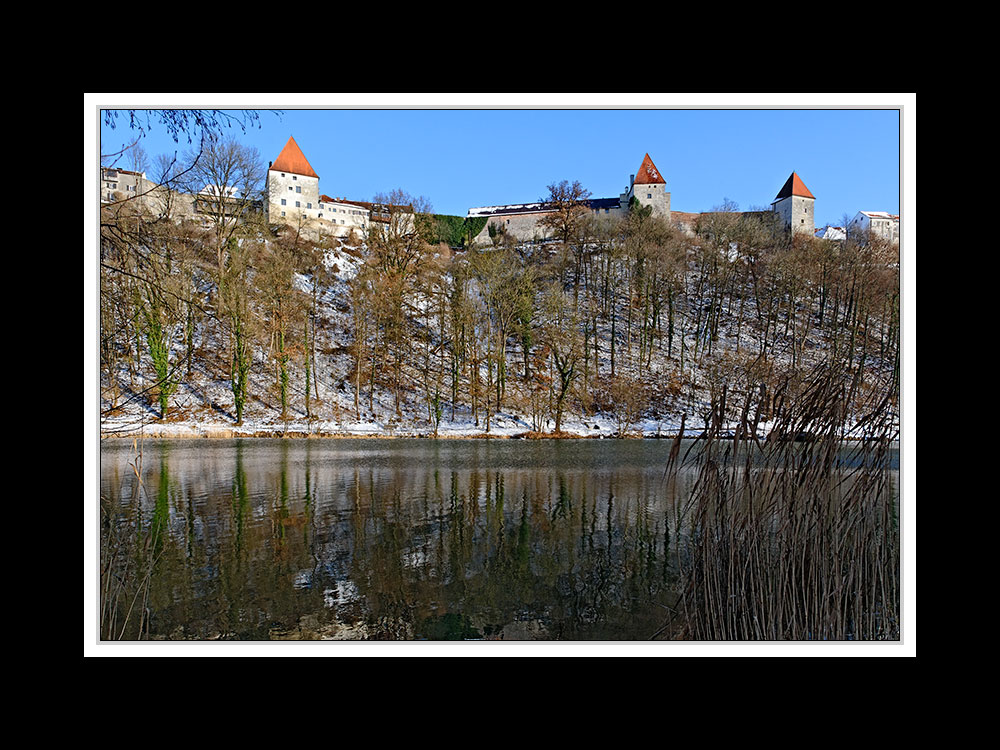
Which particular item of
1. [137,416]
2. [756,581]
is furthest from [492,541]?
[137,416]

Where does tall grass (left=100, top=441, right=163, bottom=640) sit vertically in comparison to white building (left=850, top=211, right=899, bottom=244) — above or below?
below

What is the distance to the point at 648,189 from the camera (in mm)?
11906

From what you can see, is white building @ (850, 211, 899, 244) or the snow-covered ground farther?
the snow-covered ground

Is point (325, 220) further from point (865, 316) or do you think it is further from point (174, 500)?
point (865, 316)

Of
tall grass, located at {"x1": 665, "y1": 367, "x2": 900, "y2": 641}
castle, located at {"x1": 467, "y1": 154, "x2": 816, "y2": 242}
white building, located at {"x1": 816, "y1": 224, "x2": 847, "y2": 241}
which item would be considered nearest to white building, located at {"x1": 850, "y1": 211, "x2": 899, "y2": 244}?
white building, located at {"x1": 816, "y1": 224, "x2": 847, "y2": 241}

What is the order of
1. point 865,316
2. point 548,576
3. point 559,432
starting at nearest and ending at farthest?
point 548,576 < point 865,316 < point 559,432

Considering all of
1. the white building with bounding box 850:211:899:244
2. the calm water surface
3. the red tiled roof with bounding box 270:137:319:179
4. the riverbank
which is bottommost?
the calm water surface

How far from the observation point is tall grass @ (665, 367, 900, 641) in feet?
9.11

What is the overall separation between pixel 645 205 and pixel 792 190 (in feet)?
8.36

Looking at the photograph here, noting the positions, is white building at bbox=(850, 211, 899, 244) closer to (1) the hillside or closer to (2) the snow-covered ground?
(1) the hillside

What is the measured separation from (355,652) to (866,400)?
246 centimetres

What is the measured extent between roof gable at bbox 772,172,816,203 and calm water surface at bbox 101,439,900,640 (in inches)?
197

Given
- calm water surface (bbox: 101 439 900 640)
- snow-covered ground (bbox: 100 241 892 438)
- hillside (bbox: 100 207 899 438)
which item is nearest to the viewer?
calm water surface (bbox: 101 439 900 640)

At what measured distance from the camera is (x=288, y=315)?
1404cm
